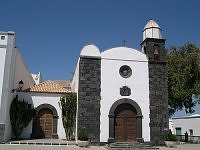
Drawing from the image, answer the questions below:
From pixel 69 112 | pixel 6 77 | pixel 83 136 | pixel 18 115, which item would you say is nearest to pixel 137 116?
pixel 83 136

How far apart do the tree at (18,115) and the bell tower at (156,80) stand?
9250 millimetres

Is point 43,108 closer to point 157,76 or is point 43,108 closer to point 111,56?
point 111,56

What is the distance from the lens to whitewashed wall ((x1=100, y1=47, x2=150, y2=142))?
67.8 ft

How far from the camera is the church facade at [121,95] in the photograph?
20.3 meters

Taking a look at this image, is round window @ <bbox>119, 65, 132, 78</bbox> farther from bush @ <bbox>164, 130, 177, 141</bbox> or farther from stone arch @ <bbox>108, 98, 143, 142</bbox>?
bush @ <bbox>164, 130, 177, 141</bbox>

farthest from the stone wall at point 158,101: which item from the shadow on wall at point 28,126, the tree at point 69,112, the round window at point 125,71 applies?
the shadow on wall at point 28,126

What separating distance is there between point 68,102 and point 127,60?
5.54 metres

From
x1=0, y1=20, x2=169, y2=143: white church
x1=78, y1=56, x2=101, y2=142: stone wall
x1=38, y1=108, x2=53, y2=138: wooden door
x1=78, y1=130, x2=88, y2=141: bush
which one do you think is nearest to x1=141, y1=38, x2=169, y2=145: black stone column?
x1=0, y1=20, x2=169, y2=143: white church

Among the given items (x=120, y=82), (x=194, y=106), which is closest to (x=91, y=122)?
(x=120, y=82)

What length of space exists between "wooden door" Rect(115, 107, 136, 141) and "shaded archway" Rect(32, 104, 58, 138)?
5.09 meters

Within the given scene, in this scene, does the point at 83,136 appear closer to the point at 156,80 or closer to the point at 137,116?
A: the point at 137,116

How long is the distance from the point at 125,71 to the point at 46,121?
291 inches

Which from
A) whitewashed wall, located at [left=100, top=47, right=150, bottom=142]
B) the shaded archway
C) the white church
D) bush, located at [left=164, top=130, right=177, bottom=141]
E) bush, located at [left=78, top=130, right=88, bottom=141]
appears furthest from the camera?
the shaded archway

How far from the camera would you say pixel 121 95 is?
21.0 m
